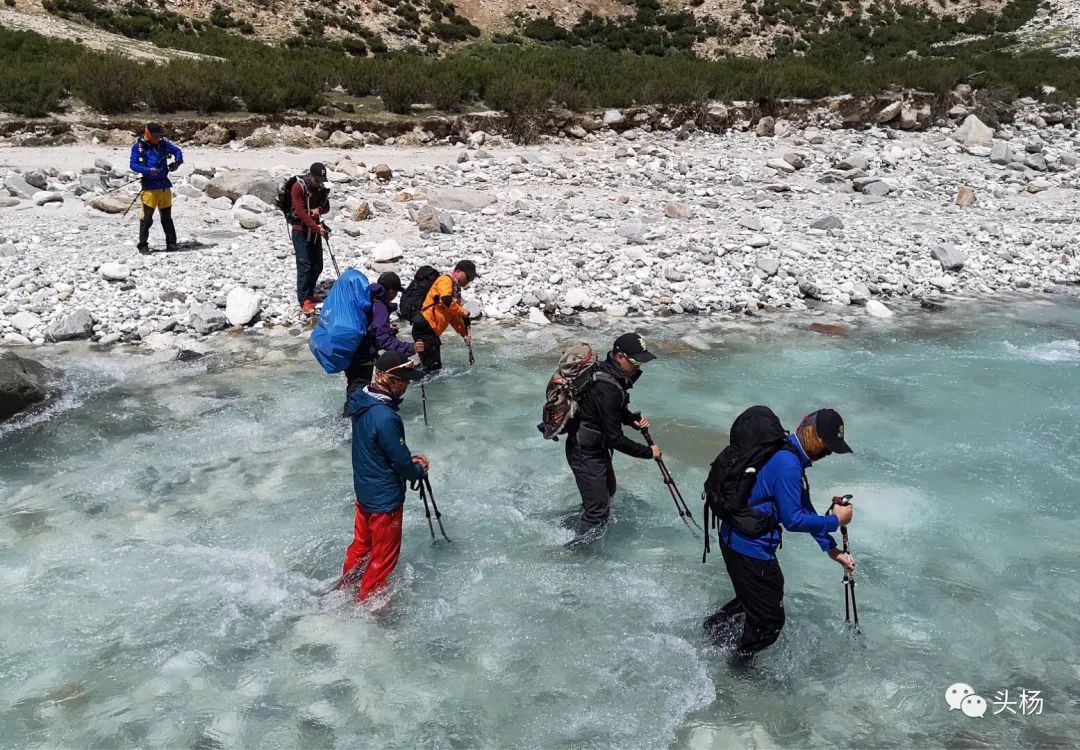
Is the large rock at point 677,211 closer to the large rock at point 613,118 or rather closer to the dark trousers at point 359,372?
the large rock at point 613,118

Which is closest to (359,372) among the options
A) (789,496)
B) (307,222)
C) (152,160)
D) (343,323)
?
Answer: (343,323)

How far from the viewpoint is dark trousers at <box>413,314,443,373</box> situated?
974 cm

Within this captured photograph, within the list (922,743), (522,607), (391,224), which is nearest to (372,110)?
(391,224)

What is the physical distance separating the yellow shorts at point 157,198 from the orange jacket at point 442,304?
22.1 feet

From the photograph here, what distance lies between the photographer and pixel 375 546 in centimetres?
605

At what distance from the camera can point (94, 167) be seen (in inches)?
752

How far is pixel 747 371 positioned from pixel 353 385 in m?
5.57

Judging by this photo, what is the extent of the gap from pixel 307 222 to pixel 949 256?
11.5 m

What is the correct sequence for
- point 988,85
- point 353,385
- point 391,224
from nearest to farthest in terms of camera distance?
point 353,385, point 391,224, point 988,85

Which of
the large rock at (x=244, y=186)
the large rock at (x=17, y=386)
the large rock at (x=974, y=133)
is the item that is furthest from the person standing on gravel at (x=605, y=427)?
the large rock at (x=974, y=133)

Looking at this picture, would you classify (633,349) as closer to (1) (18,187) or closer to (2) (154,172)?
(2) (154,172)

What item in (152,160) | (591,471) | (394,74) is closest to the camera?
(591,471)

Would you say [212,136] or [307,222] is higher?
[212,136]

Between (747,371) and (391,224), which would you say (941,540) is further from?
(391,224)
